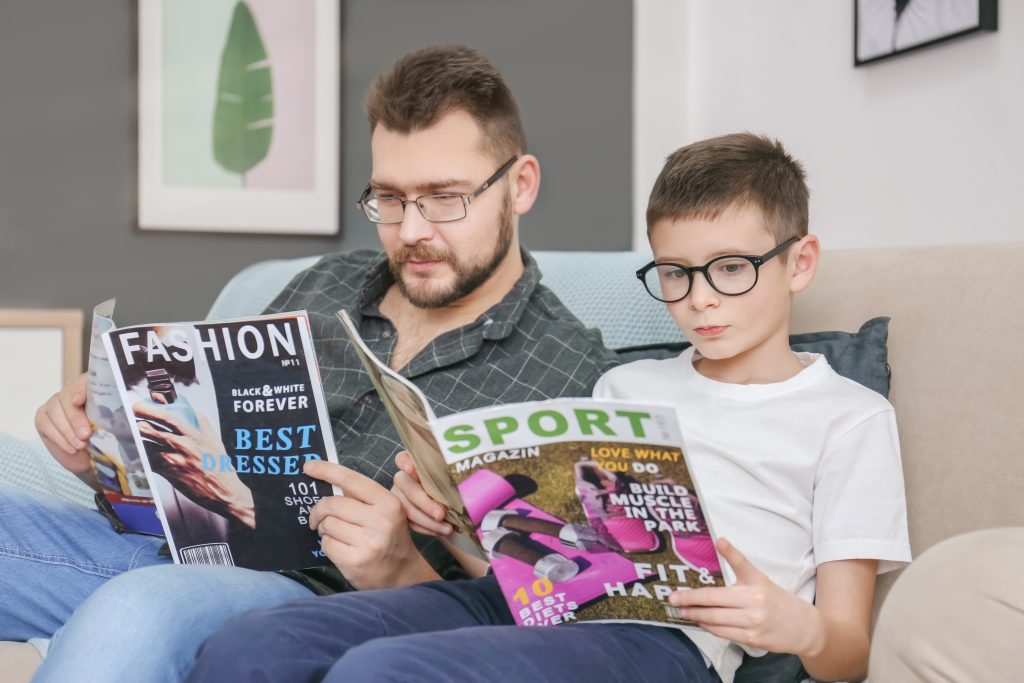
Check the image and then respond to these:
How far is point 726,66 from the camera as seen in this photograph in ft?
10.2

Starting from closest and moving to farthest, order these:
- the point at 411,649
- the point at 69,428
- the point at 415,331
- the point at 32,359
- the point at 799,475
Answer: the point at 411,649 → the point at 799,475 → the point at 69,428 → the point at 415,331 → the point at 32,359

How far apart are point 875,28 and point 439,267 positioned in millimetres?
1449

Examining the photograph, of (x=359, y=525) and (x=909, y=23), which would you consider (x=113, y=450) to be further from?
(x=909, y=23)

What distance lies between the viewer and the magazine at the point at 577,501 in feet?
3.14

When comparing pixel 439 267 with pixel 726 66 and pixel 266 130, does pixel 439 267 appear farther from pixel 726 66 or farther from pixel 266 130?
pixel 726 66

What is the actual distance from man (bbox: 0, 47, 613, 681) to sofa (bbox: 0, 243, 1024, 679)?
280 mm

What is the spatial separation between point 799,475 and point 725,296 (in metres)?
0.23

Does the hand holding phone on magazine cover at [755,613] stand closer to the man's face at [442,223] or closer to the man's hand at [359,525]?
the man's hand at [359,525]

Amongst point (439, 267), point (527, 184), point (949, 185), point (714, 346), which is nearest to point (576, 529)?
point (714, 346)

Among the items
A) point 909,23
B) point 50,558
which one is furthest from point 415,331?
point 909,23

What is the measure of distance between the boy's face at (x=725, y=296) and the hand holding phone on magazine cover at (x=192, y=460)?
57cm

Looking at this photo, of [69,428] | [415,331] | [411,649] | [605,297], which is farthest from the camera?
[605,297]

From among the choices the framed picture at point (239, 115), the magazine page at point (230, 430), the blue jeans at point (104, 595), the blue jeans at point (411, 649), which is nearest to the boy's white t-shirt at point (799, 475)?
the blue jeans at point (411, 649)

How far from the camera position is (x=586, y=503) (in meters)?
1.00
